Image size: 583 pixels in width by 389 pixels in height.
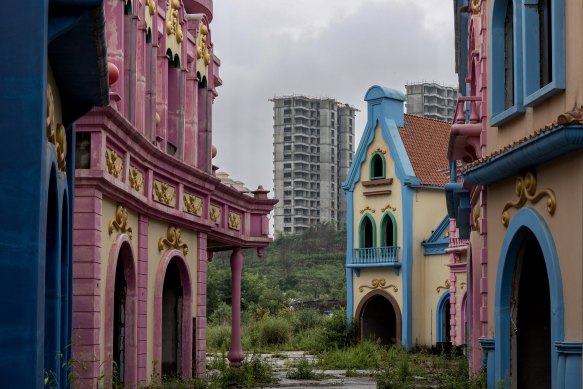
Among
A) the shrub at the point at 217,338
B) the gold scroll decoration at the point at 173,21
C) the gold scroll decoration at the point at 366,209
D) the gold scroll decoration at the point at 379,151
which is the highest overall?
the gold scroll decoration at the point at 173,21

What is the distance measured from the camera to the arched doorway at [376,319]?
38.7 metres

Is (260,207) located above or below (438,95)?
below

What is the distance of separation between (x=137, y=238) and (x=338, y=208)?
8416 centimetres

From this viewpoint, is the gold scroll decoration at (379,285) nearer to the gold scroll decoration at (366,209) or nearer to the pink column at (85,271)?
the gold scroll decoration at (366,209)

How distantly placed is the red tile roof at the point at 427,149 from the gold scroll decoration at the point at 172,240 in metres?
17.9

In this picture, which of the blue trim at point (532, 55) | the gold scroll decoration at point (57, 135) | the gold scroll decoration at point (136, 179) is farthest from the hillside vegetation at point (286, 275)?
the gold scroll decoration at point (57, 135)

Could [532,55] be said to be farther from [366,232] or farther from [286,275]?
[286,275]

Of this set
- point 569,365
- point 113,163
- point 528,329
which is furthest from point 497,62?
point 113,163

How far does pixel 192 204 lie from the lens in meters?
21.6

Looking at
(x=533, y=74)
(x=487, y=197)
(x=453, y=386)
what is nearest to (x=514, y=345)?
(x=487, y=197)

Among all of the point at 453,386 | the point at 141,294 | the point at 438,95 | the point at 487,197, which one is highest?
the point at 438,95

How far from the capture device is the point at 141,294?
59.9ft

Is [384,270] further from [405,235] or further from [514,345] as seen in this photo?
[514,345]

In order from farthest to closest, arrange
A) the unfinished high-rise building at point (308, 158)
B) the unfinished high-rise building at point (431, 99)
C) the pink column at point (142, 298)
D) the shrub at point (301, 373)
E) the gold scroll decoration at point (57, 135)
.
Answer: the unfinished high-rise building at point (431, 99), the unfinished high-rise building at point (308, 158), the shrub at point (301, 373), the pink column at point (142, 298), the gold scroll decoration at point (57, 135)
